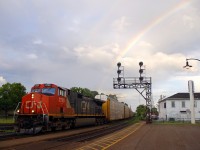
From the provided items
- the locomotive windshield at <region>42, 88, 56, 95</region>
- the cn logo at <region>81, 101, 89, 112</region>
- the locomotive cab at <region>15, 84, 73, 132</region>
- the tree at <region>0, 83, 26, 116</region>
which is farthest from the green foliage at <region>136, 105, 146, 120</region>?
the locomotive windshield at <region>42, 88, 56, 95</region>

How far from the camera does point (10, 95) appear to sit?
9888 centimetres

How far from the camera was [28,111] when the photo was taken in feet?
87.5

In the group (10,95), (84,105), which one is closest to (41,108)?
(84,105)

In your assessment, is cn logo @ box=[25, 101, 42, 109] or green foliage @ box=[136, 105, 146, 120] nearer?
cn logo @ box=[25, 101, 42, 109]

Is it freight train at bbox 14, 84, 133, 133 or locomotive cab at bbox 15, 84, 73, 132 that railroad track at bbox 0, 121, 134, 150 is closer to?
locomotive cab at bbox 15, 84, 73, 132

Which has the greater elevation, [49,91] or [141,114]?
[49,91]

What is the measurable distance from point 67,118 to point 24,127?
7.01 m

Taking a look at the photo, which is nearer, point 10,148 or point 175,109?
point 10,148

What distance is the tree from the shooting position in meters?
95.7

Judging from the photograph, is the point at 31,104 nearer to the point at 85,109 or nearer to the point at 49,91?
the point at 49,91

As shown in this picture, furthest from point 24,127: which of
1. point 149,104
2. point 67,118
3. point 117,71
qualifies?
point 149,104

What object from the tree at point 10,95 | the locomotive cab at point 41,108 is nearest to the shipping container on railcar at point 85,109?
the locomotive cab at point 41,108

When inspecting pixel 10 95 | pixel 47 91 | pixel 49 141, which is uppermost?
pixel 10 95

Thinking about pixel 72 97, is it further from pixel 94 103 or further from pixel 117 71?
pixel 117 71
